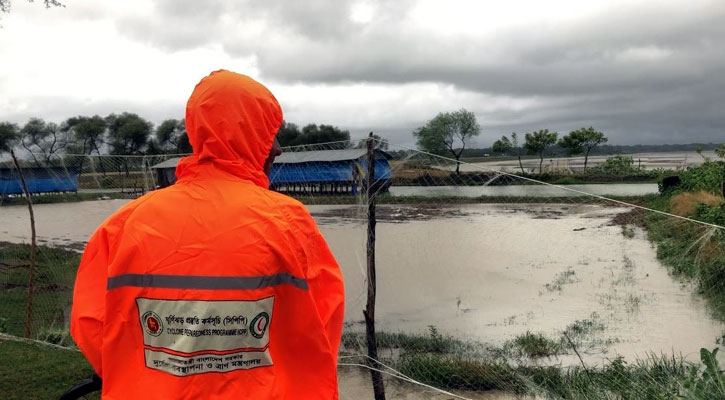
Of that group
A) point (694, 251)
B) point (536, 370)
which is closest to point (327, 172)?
point (536, 370)

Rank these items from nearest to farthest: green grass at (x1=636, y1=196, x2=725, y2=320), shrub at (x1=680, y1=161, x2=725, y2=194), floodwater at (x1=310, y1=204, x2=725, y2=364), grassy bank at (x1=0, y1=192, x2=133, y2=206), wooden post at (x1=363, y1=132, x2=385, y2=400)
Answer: green grass at (x1=636, y1=196, x2=725, y2=320) → floodwater at (x1=310, y1=204, x2=725, y2=364) → wooden post at (x1=363, y1=132, x2=385, y2=400) → grassy bank at (x1=0, y1=192, x2=133, y2=206) → shrub at (x1=680, y1=161, x2=725, y2=194)

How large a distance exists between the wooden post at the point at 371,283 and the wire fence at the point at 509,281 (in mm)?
129

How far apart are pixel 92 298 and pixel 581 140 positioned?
40090 millimetres

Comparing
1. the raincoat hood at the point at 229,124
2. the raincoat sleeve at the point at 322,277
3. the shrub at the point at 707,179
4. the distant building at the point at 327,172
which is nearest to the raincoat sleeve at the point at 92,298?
the raincoat hood at the point at 229,124

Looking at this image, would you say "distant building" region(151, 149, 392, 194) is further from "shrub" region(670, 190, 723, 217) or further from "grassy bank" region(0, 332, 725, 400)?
"shrub" region(670, 190, 723, 217)

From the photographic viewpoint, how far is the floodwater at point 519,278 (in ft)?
14.7

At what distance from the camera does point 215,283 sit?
1.57 meters

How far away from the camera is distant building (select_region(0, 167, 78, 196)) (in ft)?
24.2

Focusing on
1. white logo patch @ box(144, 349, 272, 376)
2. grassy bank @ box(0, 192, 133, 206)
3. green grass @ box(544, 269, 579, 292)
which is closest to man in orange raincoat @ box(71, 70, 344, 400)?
white logo patch @ box(144, 349, 272, 376)

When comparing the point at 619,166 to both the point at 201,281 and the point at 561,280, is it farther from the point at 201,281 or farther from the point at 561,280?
the point at 201,281

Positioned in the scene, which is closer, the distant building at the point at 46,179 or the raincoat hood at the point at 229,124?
the raincoat hood at the point at 229,124

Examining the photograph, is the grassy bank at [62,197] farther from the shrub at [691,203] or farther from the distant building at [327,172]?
the shrub at [691,203]

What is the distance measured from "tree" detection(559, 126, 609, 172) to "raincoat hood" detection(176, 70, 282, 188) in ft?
124

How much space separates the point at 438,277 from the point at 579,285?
1.24 meters
